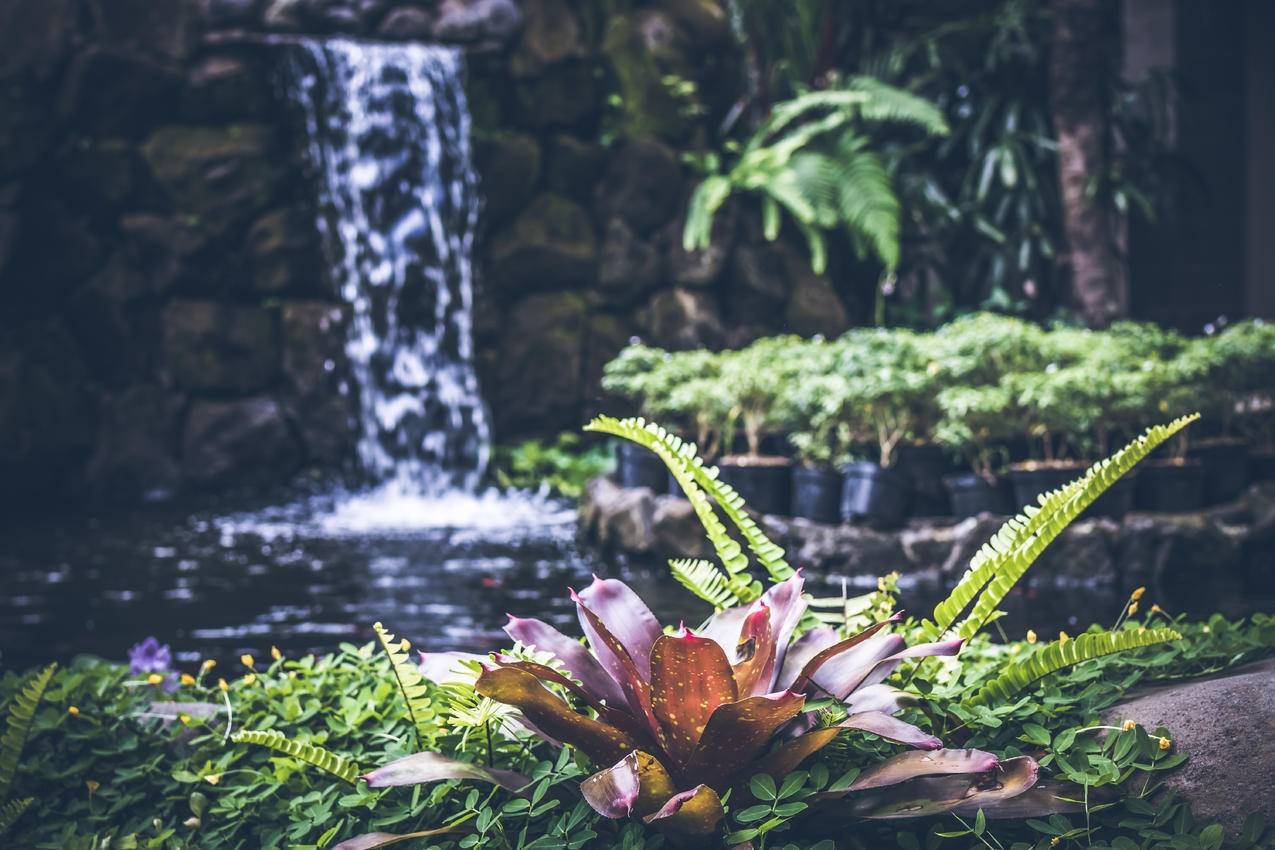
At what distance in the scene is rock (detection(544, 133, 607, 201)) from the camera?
9750mm

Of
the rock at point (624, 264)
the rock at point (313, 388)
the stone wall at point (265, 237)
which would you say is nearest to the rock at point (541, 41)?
the stone wall at point (265, 237)

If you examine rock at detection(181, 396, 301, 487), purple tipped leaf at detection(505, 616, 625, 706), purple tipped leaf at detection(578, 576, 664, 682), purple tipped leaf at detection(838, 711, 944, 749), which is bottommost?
rock at detection(181, 396, 301, 487)

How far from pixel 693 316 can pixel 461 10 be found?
3.54m

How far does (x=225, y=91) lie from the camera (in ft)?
29.4

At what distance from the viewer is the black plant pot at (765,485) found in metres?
5.57

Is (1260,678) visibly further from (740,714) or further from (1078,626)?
(1078,626)

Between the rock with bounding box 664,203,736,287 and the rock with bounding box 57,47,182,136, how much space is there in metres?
4.45

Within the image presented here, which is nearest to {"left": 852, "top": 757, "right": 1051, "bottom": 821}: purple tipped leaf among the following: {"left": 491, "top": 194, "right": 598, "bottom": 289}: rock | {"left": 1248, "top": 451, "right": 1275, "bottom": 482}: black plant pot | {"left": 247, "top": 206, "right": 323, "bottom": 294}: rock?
{"left": 1248, "top": 451, "right": 1275, "bottom": 482}: black plant pot

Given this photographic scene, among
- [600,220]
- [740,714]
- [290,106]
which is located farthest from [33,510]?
[740,714]

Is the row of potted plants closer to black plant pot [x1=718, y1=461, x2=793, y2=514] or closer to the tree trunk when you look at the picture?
black plant pot [x1=718, y1=461, x2=793, y2=514]

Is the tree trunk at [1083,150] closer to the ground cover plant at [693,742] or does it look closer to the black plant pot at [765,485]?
the black plant pot at [765,485]

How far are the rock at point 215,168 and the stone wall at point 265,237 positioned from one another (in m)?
0.02

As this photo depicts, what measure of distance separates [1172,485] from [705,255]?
17.0 ft

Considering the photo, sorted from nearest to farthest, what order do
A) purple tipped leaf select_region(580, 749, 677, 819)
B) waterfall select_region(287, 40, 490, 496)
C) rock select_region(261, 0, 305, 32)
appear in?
purple tipped leaf select_region(580, 749, 677, 819) < waterfall select_region(287, 40, 490, 496) < rock select_region(261, 0, 305, 32)
